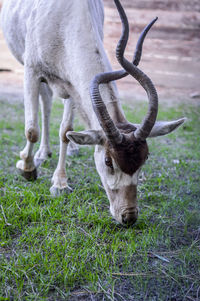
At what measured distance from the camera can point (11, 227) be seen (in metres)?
3.14

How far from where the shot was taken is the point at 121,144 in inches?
119

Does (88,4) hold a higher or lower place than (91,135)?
higher

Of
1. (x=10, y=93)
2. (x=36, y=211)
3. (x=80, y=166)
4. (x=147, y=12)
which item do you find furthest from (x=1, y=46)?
(x=36, y=211)

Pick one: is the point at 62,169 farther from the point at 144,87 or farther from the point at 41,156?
the point at 144,87

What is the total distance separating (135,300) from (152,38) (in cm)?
956

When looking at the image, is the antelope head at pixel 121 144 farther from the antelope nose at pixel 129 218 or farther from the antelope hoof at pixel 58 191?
the antelope hoof at pixel 58 191

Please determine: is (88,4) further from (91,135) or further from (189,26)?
(189,26)

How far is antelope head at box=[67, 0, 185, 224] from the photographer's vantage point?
9.87 ft

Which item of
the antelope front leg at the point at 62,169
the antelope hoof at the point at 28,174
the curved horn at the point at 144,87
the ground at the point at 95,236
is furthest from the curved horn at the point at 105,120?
the antelope hoof at the point at 28,174

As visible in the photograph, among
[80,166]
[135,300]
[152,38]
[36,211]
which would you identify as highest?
Result: [135,300]

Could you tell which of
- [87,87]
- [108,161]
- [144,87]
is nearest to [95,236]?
[108,161]

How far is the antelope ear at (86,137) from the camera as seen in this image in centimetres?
311

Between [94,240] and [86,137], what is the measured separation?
2.80ft

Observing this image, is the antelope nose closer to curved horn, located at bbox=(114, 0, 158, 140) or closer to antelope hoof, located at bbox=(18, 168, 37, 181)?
curved horn, located at bbox=(114, 0, 158, 140)
